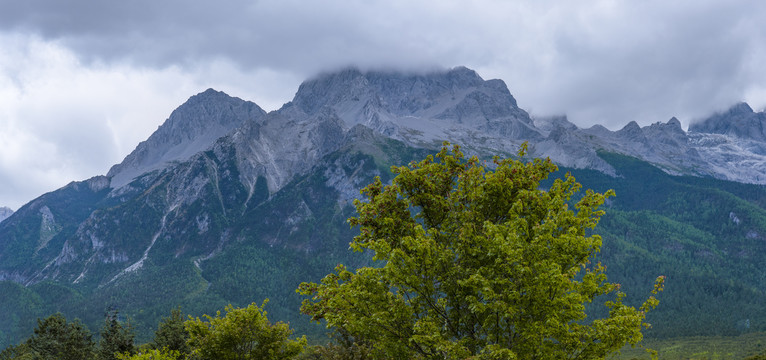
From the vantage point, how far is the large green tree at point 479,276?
16.6 m

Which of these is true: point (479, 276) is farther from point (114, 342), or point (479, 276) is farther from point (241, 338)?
point (114, 342)

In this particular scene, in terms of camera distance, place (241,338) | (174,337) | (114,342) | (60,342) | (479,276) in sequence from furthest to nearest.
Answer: (60,342), (174,337), (114,342), (241,338), (479,276)

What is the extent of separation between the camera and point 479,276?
652 inches

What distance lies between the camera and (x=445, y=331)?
60.2ft

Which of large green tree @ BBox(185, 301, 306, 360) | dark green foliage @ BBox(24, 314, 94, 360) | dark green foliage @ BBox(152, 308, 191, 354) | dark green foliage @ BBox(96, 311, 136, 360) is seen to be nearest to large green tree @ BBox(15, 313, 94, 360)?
dark green foliage @ BBox(24, 314, 94, 360)

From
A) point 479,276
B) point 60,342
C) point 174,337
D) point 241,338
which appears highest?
point 60,342

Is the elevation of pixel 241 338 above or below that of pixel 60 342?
below

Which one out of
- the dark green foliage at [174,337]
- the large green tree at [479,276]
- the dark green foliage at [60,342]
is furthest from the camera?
the dark green foliage at [60,342]

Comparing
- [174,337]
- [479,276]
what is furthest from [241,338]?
[174,337]

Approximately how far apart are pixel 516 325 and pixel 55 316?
8267cm

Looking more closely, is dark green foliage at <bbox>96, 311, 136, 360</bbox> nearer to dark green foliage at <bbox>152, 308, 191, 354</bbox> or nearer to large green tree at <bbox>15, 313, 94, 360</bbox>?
dark green foliage at <bbox>152, 308, 191, 354</bbox>

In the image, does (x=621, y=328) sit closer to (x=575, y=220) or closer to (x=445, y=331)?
(x=575, y=220)

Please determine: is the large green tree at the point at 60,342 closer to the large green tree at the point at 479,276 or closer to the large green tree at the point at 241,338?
the large green tree at the point at 241,338

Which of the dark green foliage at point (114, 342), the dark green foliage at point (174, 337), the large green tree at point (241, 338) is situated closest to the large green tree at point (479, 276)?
the large green tree at point (241, 338)
